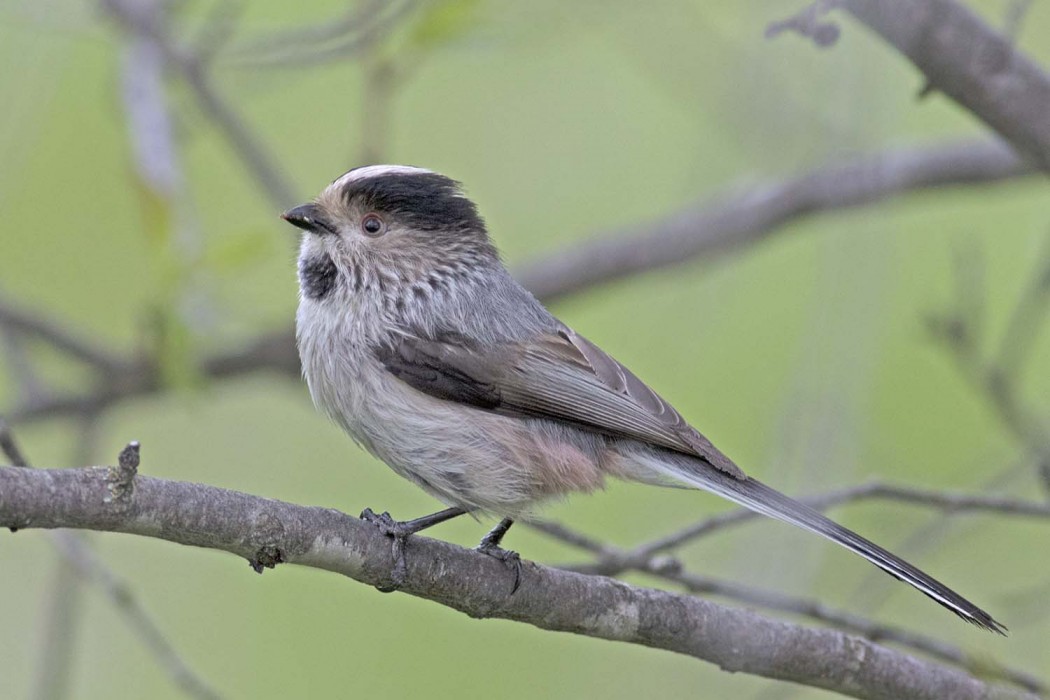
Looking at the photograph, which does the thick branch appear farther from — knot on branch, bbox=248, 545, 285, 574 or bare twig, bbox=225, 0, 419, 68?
knot on branch, bbox=248, 545, 285, 574

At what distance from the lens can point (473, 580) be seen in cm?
254

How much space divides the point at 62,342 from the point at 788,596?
2.76 metres

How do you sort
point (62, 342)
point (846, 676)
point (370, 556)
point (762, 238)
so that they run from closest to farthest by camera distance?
point (370, 556) < point (846, 676) < point (62, 342) < point (762, 238)

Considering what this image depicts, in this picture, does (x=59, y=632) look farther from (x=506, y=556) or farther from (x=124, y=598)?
(x=506, y=556)

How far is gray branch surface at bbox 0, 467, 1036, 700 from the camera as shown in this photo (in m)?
1.95

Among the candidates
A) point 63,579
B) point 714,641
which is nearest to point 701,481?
point 714,641

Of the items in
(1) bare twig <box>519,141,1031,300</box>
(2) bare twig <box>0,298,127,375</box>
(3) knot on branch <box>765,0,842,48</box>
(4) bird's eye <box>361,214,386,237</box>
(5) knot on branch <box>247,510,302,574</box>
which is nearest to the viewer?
(5) knot on branch <box>247,510,302,574</box>

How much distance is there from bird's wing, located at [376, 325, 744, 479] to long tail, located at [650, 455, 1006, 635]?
41mm

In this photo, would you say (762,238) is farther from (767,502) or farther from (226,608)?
(226,608)

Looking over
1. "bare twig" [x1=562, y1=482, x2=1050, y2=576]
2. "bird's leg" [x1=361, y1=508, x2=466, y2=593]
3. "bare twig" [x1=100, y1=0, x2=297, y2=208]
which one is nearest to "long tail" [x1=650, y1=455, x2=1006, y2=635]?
"bare twig" [x1=562, y1=482, x2=1050, y2=576]

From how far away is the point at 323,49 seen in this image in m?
3.75

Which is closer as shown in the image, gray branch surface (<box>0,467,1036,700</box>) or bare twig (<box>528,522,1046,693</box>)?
gray branch surface (<box>0,467,1036,700</box>)

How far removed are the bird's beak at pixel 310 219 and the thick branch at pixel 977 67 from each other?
1.55 metres

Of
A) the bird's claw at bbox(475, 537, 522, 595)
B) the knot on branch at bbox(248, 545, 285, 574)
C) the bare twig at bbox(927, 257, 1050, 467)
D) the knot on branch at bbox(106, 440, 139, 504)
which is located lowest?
the bare twig at bbox(927, 257, 1050, 467)
